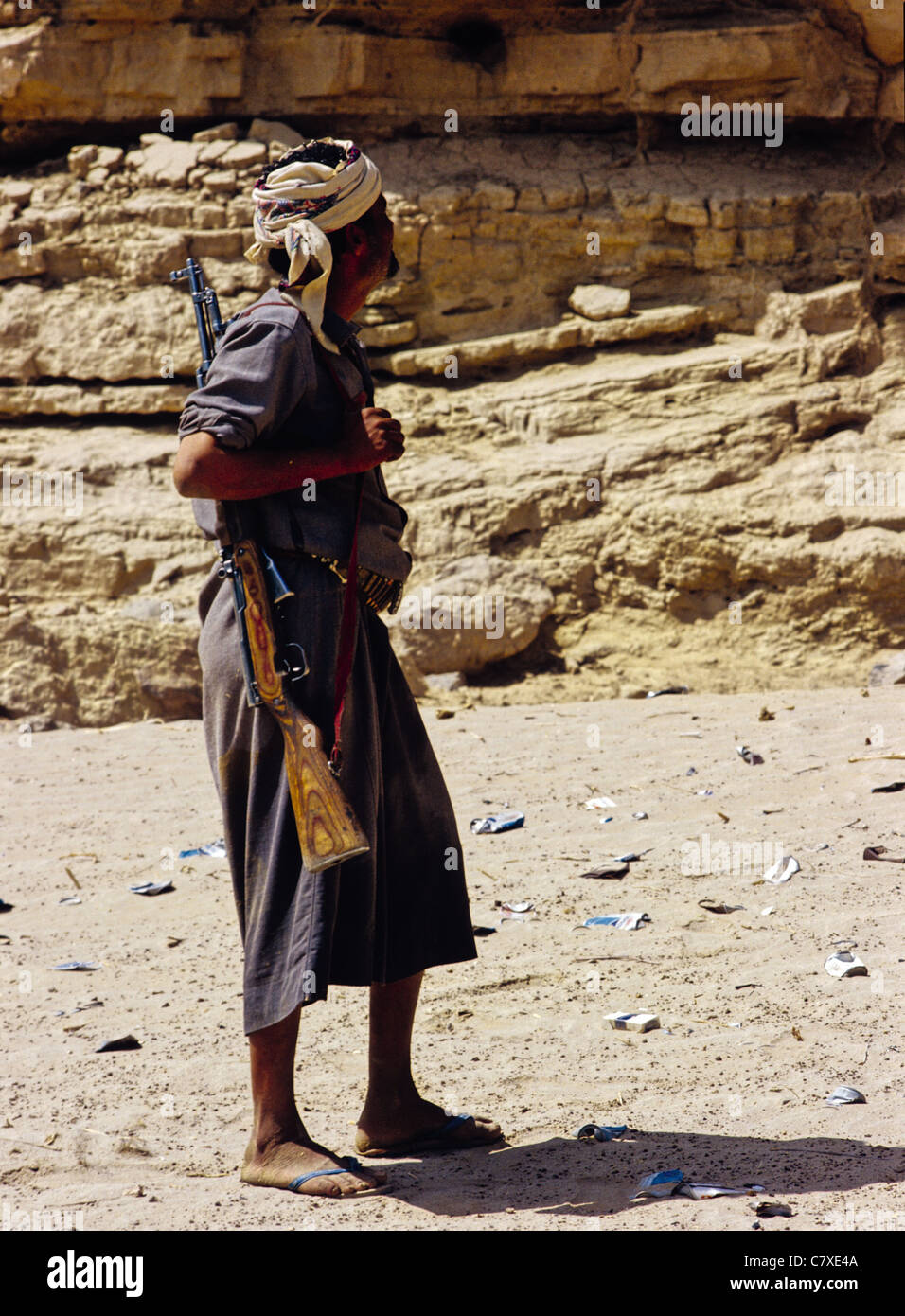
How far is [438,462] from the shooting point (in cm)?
765

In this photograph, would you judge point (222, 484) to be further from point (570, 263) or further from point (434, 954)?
point (570, 263)

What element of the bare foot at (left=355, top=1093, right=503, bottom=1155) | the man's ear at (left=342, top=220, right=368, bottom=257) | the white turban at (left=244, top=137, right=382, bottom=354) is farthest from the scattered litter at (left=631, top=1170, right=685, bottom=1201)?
the man's ear at (left=342, top=220, right=368, bottom=257)

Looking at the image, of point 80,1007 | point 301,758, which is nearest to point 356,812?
point 301,758

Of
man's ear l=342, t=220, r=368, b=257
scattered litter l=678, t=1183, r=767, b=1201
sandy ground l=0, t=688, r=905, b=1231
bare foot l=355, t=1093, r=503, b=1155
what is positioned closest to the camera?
scattered litter l=678, t=1183, r=767, b=1201

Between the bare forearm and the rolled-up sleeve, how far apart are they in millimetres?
28

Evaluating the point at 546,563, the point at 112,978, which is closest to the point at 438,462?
the point at 546,563

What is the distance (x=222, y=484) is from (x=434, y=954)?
3.44 ft

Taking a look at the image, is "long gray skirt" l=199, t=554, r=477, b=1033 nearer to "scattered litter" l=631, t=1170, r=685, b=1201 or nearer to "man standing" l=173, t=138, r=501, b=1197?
"man standing" l=173, t=138, r=501, b=1197

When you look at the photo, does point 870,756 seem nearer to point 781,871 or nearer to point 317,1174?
point 781,871

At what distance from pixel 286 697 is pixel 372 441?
0.52m

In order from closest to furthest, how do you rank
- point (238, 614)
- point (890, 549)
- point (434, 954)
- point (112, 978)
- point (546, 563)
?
1. point (238, 614)
2. point (434, 954)
3. point (112, 978)
4. point (890, 549)
5. point (546, 563)

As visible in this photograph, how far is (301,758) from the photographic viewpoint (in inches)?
96.3

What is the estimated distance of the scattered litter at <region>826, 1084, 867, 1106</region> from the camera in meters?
2.77

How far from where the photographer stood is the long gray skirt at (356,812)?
2.46 meters
